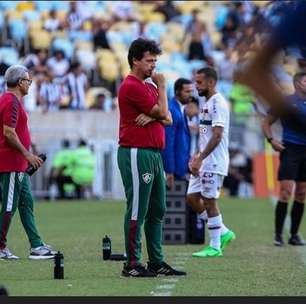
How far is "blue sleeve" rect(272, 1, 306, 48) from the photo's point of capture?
5.12 m

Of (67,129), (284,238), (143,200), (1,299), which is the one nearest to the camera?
(1,299)

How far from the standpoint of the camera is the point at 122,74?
2919 cm

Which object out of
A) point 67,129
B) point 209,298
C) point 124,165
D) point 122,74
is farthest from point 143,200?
point 122,74

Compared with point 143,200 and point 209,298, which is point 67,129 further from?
point 209,298

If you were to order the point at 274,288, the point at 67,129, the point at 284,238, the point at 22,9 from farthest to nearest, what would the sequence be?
the point at 22,9, the point at 67,129, the point at 284,238, the point at 274,288

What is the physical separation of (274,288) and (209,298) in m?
1.07

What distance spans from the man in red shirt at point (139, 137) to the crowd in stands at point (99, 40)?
17.9m

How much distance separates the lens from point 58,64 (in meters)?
28.9

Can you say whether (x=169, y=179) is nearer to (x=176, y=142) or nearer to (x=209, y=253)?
(x=176, y=142)

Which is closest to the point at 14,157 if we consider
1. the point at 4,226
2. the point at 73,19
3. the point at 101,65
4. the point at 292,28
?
the point at 4,226

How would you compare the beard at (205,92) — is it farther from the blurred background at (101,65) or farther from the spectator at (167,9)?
the spectator at (167,9)

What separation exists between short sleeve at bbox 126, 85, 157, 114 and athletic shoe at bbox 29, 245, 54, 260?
2743 millimetres

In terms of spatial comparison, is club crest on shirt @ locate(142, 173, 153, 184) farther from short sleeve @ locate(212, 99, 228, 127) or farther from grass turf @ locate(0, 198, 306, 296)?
short sleeve @ locate(212, 99, 228, 127)

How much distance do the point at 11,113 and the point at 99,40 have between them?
18.7 m
